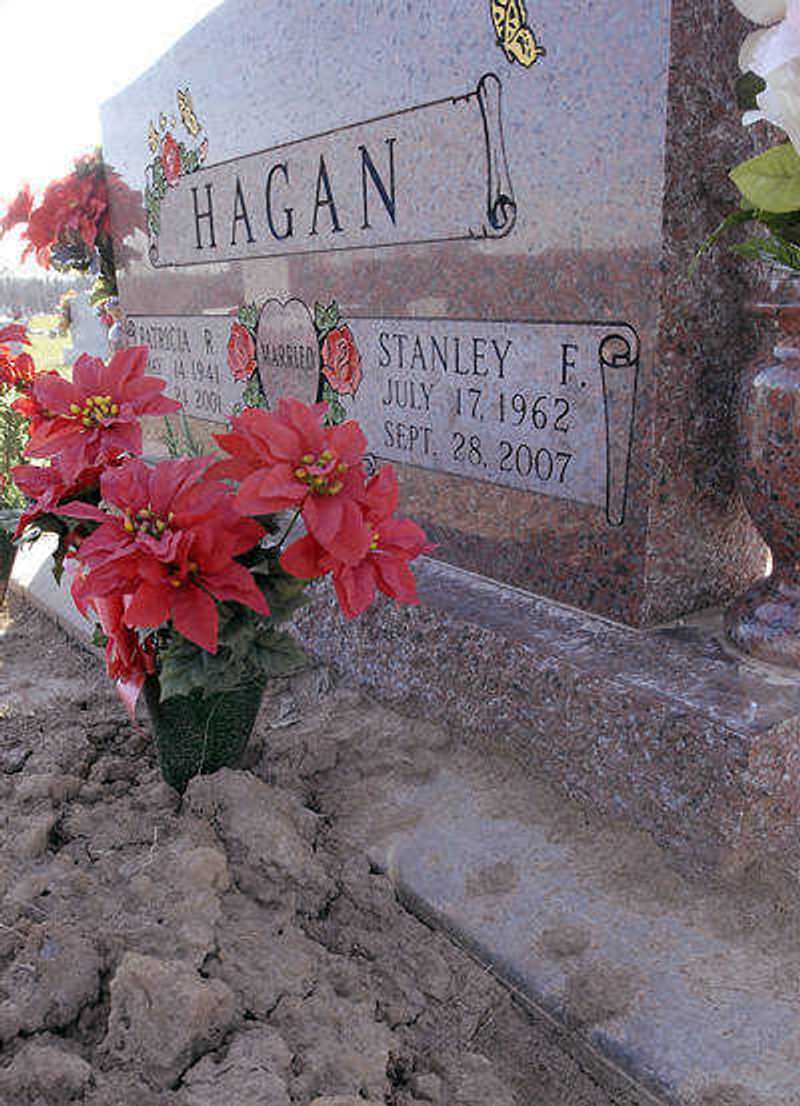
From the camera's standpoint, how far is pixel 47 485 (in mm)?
1689

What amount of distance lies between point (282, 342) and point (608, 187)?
1469 mm

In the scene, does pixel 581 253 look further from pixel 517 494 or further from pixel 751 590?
pixel 751 590

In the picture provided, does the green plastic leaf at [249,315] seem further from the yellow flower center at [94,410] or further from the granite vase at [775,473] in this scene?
the granite vase at [775,473]

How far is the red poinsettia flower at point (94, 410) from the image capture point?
170 centimetres

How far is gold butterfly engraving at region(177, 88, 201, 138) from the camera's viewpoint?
351 centimetres

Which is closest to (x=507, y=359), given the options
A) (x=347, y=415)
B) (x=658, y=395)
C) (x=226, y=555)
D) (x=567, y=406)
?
(x=567, y=406)

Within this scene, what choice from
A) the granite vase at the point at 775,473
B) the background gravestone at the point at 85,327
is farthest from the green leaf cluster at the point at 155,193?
the background gravestone at the point at 85,327

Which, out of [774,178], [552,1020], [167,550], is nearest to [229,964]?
[552,1020]

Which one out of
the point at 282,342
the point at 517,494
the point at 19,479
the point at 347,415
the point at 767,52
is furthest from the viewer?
the point at 282,342

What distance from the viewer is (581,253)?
6.55ft

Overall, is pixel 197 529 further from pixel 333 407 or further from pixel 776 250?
pixel 333 407

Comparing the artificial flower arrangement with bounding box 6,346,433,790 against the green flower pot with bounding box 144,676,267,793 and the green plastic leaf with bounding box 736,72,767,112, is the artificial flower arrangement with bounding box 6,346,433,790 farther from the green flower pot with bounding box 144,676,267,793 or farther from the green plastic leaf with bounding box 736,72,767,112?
the green plastic leaf with bounding box 736,72,767,112

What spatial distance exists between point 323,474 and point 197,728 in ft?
2.19

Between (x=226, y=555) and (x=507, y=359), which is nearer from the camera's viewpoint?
(x=226, y=555)
